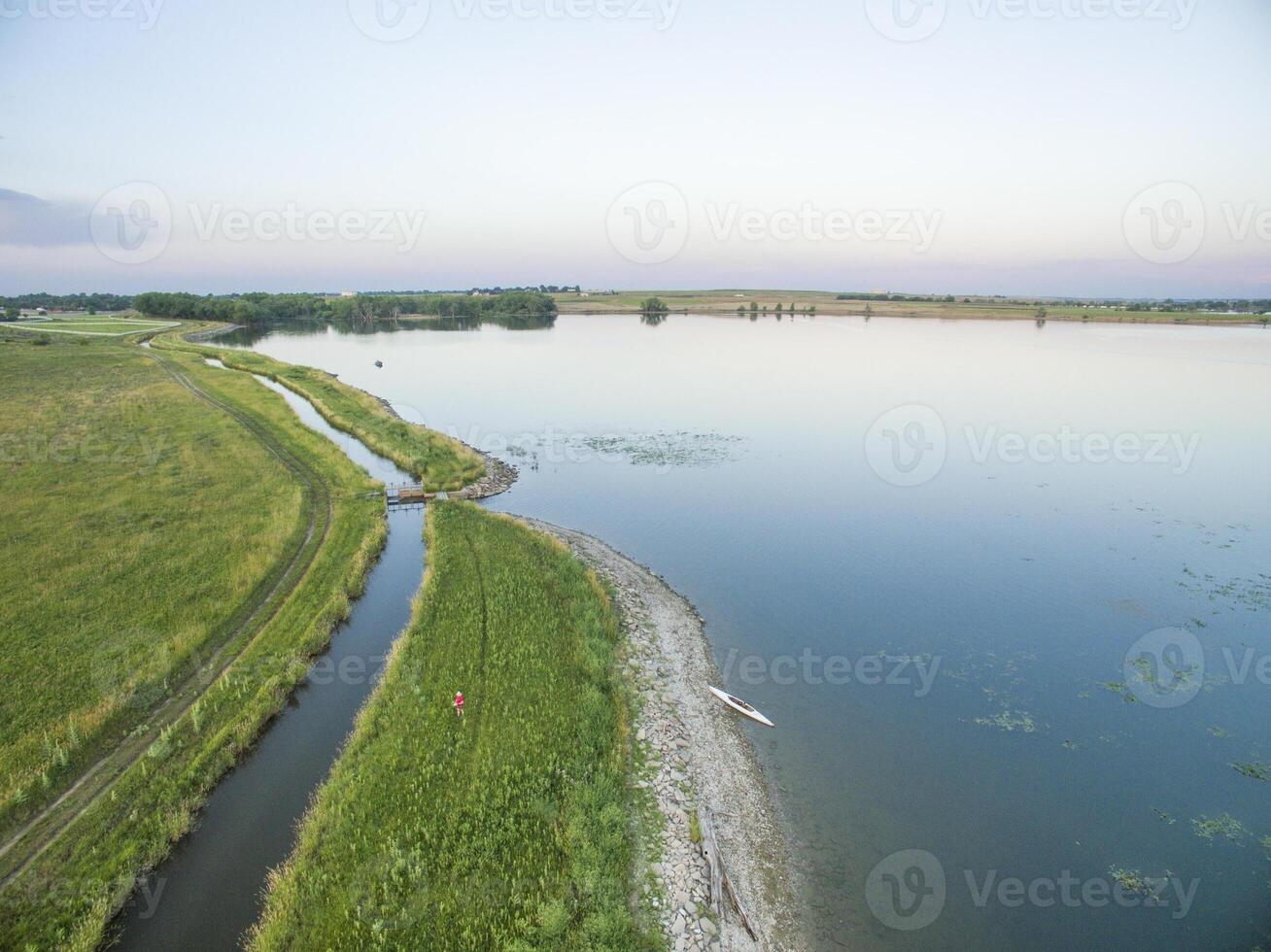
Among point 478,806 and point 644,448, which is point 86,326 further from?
point 478,806

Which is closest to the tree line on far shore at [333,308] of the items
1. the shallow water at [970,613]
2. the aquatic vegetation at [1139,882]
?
the shallow water at [970,613]

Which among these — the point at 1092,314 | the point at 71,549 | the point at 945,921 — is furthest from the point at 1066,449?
the point at 1092,314

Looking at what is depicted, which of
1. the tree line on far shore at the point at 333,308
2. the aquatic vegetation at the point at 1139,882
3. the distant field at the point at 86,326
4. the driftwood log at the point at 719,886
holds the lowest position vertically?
the aquatic vegetation at the point at 1139,882

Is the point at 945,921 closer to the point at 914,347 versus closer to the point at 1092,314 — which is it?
the point at 914,347

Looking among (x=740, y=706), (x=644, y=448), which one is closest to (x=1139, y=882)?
(x=740, y=706)

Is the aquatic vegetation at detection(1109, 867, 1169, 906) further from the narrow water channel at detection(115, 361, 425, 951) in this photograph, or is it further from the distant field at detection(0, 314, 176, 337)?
the distant field at detection(0, 314, 176, 337)

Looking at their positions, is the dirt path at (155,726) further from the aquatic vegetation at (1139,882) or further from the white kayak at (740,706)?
the aquatic vegetation at (1139,882)

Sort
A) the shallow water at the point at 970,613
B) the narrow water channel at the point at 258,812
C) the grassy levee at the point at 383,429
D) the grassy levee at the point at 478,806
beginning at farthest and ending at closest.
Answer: the grassy levee at the point at 383,429 < the shallow water at the point at 970,613 < the narrow water channel at the point at 258,812 < the grassy levee at the point at 478,806
